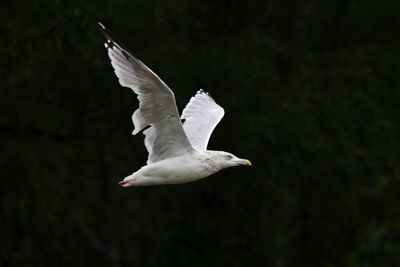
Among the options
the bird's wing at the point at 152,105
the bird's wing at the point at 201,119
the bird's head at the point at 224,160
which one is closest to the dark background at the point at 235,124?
the bird's wing at the point at 201,119

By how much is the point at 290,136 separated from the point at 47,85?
108 inches

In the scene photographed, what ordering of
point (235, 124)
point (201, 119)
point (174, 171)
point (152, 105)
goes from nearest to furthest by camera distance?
point (152, 105)
point (174, 171)
point (201, 119)
point (235, 124)

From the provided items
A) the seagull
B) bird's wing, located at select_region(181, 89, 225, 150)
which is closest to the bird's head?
the seagull

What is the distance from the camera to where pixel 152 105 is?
728cm

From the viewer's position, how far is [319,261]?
14.0m

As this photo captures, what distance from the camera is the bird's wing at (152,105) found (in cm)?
711

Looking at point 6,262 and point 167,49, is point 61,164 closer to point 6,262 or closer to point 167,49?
point 167,49

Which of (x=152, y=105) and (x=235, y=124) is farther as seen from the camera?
(x=235, y=124)

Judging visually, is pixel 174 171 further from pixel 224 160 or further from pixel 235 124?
pixel 235 124

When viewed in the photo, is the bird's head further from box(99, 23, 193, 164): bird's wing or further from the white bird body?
box(99, 23, 193, 164): bird's wing

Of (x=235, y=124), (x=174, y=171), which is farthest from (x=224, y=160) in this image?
(x=235, y=124)

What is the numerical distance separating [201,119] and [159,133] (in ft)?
3.91

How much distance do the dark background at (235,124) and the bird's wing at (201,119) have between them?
157 centimetres

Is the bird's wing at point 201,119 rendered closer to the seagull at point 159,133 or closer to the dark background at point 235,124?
the seagull at point 159,133
